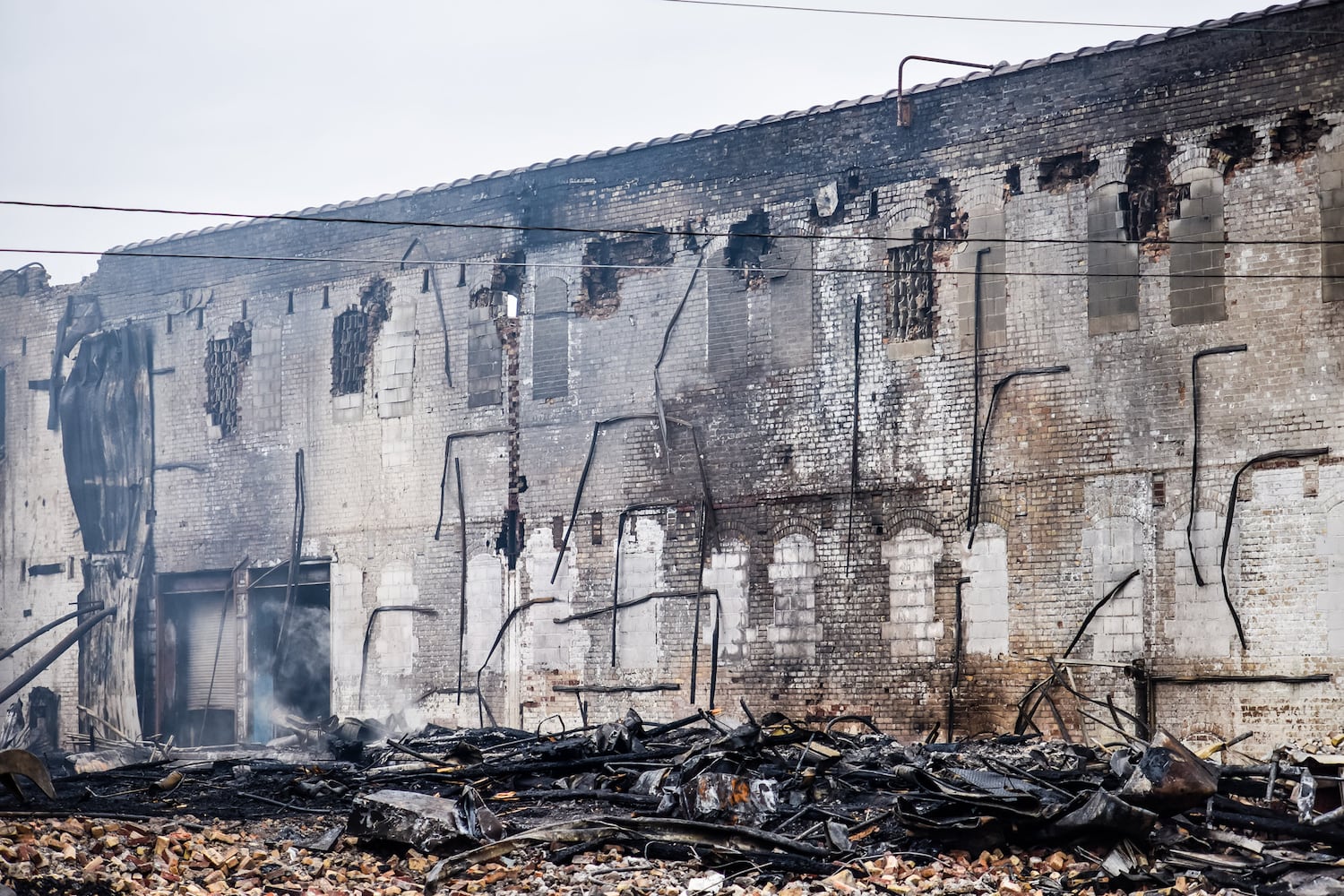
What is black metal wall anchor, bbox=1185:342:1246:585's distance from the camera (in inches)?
547

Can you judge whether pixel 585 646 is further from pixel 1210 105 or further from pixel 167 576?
pixel 1210 105

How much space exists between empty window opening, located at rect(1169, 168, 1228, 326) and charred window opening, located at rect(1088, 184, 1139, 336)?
0.43m

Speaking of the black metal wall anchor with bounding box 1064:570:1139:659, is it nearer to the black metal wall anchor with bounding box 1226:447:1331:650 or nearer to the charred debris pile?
the black metal wall anchor with bounding box 1226:447:1331:650

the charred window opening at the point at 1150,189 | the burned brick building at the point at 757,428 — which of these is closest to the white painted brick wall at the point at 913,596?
the burned brick building at the point at 757,428

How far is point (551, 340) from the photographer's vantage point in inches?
720

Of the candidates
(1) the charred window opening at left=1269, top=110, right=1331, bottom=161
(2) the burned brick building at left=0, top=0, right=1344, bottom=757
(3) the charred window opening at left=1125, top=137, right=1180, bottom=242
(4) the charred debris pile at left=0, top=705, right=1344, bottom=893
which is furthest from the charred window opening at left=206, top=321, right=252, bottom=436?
(1) the charred window opening at left=1269, top=110, right=1331, bottom=161

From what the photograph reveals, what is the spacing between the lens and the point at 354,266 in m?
19.9

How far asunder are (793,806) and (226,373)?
13.9m

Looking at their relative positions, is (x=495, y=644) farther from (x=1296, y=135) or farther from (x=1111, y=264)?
(x=1296, y=135)

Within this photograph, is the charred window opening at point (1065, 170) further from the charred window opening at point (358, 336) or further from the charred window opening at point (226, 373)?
the charred window opening at point (226, 373)

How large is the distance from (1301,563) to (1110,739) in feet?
8.53

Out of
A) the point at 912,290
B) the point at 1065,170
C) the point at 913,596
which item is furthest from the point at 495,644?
the point at 1065,170

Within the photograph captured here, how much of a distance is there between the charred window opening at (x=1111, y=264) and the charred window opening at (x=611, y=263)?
211 inches

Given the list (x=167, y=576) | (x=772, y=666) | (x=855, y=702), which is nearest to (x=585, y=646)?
(x=772, y=666)
